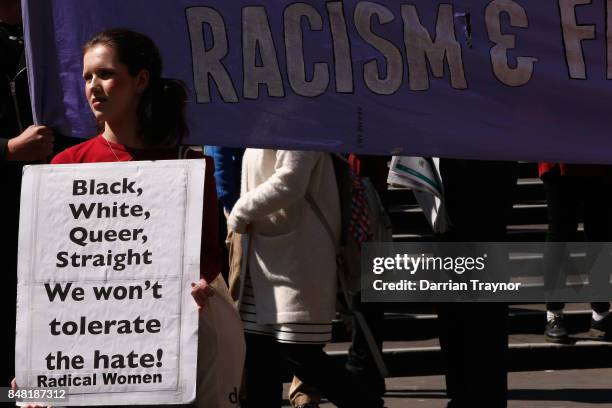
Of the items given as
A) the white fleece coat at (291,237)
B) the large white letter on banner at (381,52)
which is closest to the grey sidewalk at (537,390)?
the white fleece coat at (291,237)

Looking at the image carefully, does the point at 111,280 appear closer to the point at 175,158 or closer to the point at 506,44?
the point at 175,158

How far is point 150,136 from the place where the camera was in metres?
4.73

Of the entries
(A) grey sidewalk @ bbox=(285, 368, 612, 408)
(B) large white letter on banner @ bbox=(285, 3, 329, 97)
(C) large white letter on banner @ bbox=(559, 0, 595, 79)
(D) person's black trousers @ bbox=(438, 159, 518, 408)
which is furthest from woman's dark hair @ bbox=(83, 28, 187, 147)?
(A) grey sidewalk @ bbox=(285, 368, 612, 408)

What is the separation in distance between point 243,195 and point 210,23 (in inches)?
79.1

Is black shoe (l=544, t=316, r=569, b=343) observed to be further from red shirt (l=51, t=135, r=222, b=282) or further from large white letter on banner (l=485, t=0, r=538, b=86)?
red shirt (l=51, t=135, r=222, b=282)

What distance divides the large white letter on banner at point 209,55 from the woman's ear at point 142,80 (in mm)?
340

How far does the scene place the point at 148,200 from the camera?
175 inches

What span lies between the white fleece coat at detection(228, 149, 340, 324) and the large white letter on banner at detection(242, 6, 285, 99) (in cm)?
180

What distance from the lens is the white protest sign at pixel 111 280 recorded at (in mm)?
4324

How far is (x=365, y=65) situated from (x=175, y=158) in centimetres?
78

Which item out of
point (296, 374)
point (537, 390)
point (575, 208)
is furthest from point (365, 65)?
point (575, 208)

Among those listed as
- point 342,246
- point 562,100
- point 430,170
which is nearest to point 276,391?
point 342,246

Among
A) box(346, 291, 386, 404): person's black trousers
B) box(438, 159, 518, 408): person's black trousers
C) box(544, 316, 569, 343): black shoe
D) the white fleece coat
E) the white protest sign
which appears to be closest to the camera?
the white protest sign

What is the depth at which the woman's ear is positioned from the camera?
4773 mm
